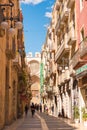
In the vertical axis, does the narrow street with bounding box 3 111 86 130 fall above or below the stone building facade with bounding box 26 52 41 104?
below

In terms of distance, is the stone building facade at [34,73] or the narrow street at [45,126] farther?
the stone building facade at [34,73]

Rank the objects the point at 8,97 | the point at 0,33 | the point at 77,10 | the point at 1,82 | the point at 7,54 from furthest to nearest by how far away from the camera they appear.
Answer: the point at 77,10 → the point at 8,97 → the point at 7,54 → the point at 1,82 → the point at 0,33

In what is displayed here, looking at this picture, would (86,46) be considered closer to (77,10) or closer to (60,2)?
(77,10)

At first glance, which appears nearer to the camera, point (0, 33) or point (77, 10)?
point (0, 33)

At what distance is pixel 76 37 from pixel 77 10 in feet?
7.50

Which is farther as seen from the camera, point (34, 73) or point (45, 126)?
point (34, 73)

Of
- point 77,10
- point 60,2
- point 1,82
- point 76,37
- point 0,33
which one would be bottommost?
point 1,82

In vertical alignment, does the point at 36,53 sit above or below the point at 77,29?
above

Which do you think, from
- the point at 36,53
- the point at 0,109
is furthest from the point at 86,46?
the point at 36,53

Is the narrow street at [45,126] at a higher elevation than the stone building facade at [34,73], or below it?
below

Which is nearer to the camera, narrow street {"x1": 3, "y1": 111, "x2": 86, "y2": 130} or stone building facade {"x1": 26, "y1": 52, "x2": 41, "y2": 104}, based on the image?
narrow street {"x1": 3, "y1": 111, "x2": 86, "y2": 130}

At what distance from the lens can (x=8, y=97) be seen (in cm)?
2645

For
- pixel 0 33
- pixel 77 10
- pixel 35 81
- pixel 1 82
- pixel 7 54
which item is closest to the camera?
pixel 0 33

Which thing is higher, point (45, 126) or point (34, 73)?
point (34, 73)
